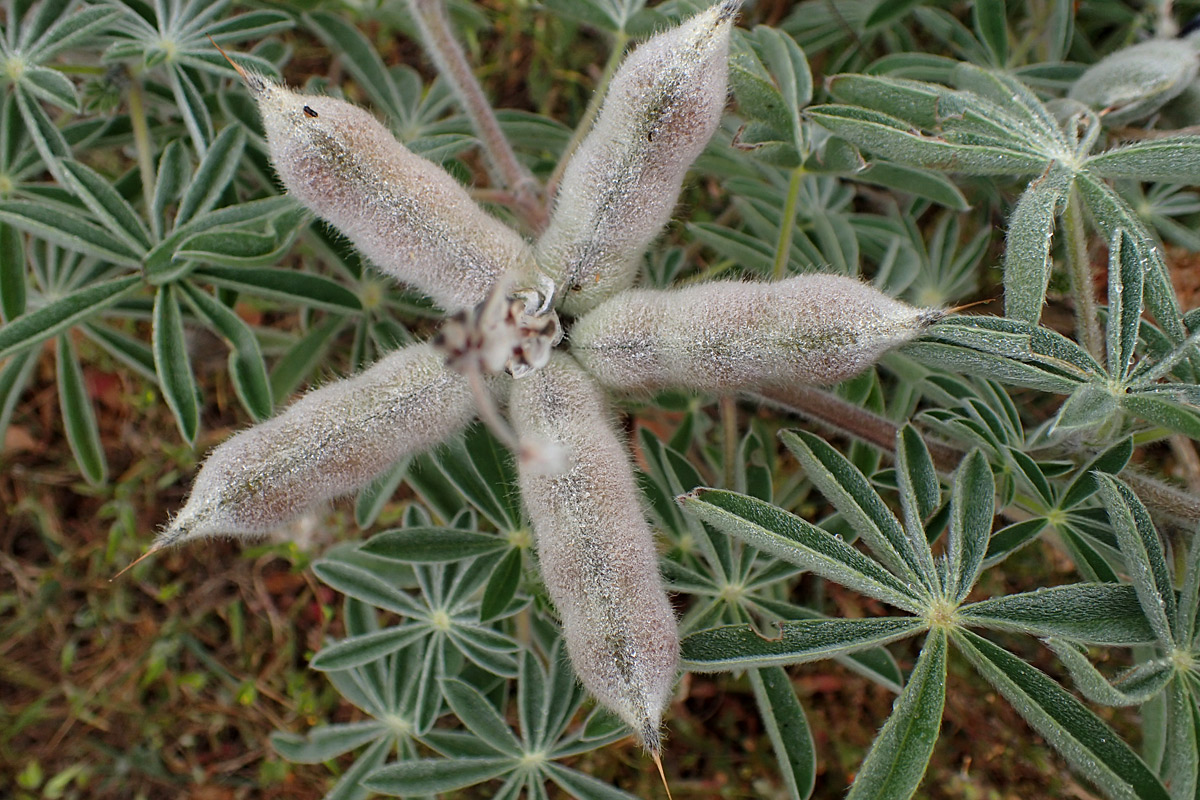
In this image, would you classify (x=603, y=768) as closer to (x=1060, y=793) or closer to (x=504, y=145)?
(x=1060, y=793)

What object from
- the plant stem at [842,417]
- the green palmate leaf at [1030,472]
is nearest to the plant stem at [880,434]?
the plant stem at [842,417]

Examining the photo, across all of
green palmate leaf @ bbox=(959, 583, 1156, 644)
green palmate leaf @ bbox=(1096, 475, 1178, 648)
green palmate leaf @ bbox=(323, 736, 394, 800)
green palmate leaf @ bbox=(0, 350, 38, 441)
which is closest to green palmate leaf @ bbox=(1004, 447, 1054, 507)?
green palmate leaf @ bbox=(1096, 475, 1178, 648)

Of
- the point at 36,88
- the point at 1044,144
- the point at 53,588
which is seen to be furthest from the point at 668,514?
the point at 53,588

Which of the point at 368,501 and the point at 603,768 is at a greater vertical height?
the point at 368,501

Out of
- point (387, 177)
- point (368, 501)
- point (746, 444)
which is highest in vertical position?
point (387, 177)

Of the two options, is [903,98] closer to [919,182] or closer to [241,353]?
[919,182]
